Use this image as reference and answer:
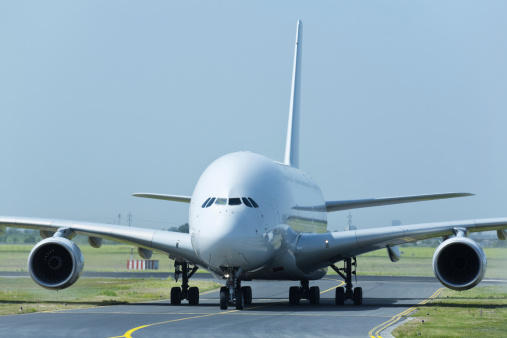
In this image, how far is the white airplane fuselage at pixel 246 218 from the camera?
23.3 meters

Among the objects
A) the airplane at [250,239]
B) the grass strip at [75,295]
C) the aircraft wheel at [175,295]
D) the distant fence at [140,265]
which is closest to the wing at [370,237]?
the airplane at [250,239]

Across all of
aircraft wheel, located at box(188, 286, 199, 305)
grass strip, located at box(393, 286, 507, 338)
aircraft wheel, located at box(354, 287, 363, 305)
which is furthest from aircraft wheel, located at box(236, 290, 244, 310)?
aircraft wheel, located at box(354, 287, 363, 305)

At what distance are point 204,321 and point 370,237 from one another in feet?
26.3

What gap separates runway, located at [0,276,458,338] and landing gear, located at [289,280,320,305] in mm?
982

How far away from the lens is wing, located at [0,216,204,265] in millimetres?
26188

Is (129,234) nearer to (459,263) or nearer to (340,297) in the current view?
(340,297)

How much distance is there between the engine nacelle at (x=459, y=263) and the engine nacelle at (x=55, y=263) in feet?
32.7

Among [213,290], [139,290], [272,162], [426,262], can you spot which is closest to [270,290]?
[213,290]

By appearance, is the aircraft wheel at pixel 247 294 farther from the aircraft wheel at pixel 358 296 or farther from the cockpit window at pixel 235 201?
the cockpit window at pixel 235 201

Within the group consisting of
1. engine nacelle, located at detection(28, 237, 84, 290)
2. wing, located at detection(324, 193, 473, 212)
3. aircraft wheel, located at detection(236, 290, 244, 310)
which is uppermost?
wing, located at detection(324, 193, 473, 212)

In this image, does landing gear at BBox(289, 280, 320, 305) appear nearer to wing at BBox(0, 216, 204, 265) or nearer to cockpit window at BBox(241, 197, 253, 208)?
wing at BBox(0, 216, 204, 265)

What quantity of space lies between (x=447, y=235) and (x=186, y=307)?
309 inches

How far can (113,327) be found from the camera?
18.7 metres

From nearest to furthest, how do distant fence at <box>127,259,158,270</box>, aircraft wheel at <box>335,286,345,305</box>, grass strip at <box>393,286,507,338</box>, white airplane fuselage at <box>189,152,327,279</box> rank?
grass strip at <box>393,286,507,338</box> → white airplane fuselage at <box>189,152,327,279</box> → aircraft wheel at <box>335,286,345,305</box> → distant fence at <box>127,259,158,270</box>
